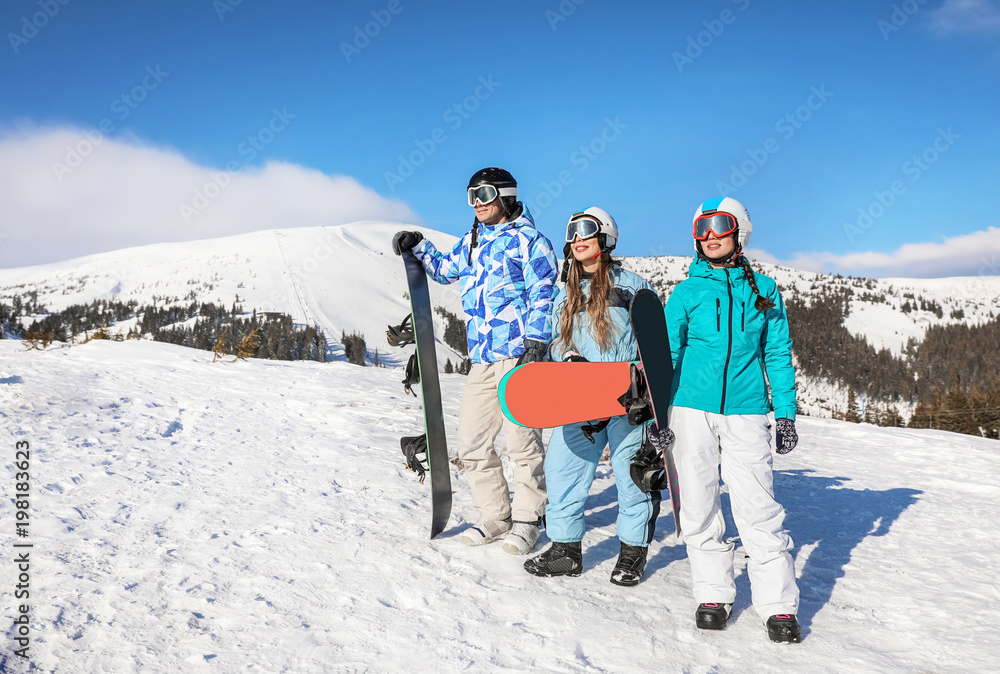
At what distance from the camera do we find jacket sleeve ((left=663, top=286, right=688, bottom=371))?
10.4 feet

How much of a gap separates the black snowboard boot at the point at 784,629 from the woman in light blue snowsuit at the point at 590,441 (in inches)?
30.8

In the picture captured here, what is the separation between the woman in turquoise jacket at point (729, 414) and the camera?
2934 mm

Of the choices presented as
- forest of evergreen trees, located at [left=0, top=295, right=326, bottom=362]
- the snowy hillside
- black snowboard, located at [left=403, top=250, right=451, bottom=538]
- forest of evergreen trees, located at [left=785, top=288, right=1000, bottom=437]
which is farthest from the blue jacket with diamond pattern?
the snowy hillside

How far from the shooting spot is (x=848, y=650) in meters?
2.76

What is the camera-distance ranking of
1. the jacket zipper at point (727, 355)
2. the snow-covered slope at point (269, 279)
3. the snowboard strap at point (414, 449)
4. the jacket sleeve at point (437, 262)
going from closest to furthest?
the jacket zipper at point (727, 355), the snowboard strap at point (414, 449), the jacket sleeve at point (437, 262), the snow-covered slope at point (269, 279)

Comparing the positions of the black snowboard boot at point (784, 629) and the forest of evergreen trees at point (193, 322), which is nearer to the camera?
the black snowboard boot at point (784, 629)

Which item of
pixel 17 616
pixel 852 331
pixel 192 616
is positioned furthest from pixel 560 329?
pixel 852 331

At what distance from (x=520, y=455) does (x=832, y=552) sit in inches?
97.5

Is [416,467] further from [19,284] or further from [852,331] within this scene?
[852,331]

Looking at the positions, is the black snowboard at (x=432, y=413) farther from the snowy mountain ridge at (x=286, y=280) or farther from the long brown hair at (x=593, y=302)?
the snowy mountain ridge at (x=286, y=280)

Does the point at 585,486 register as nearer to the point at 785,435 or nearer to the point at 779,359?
the point at 785,435

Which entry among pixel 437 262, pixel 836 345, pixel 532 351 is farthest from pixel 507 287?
pixel 836 345

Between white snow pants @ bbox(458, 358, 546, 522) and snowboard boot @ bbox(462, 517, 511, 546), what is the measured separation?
0.04 metres

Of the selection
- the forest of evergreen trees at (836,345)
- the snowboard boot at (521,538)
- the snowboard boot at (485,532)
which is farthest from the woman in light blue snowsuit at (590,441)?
the forest of evergreen trees at (836,345)
